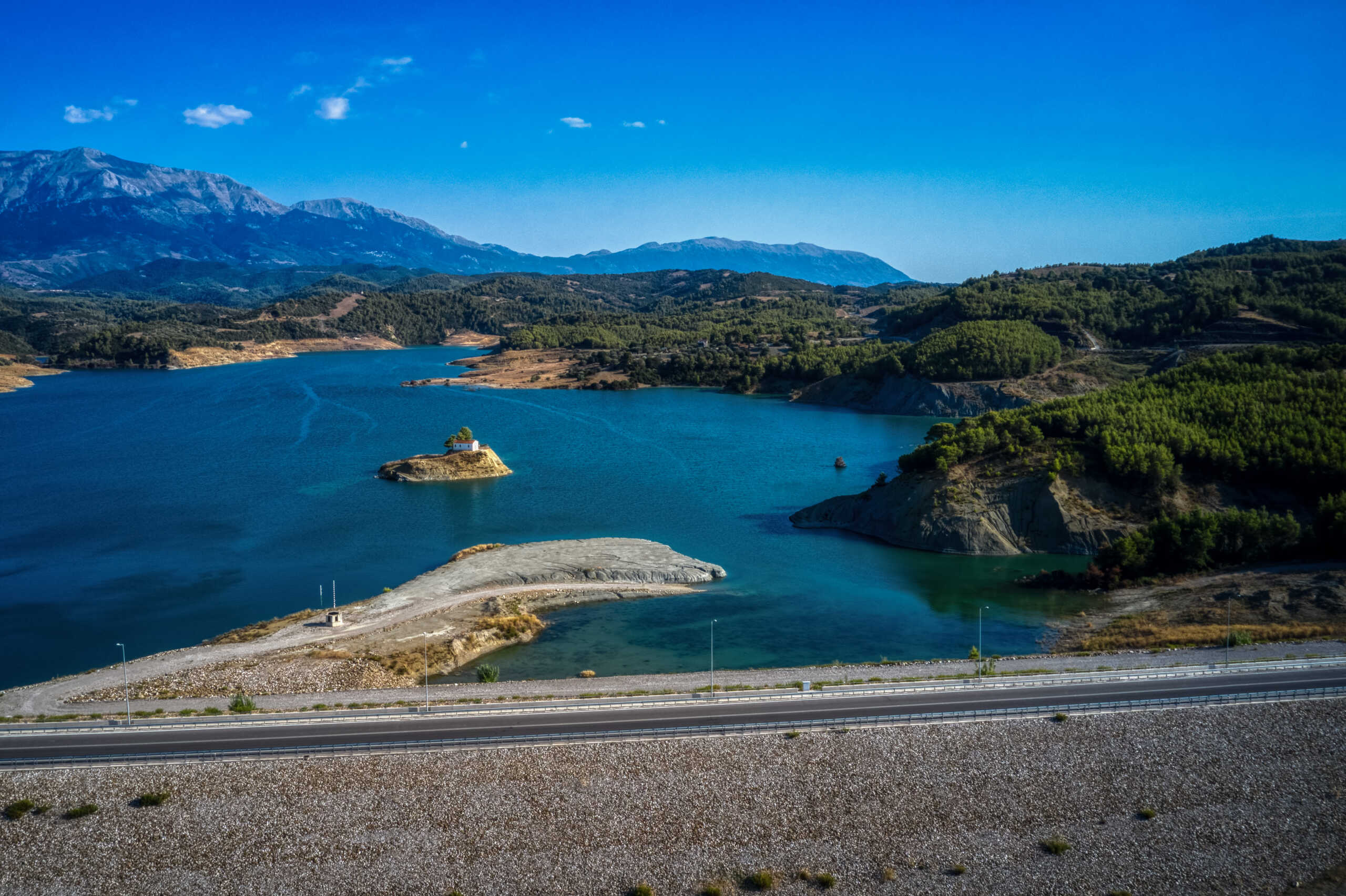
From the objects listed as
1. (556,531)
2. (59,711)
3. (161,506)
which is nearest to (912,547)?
(556,531)

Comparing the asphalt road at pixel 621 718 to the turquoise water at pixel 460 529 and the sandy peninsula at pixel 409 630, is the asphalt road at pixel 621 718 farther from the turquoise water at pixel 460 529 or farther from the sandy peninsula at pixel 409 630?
the turquoise water at pixel 460 529

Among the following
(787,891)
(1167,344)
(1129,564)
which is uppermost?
(1167,344)

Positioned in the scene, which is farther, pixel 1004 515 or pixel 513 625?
pixel 1004 515

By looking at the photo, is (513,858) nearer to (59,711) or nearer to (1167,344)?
(59,711)

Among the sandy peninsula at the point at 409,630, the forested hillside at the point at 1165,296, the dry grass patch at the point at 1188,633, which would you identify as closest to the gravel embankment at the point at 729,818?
the sandy peninsula at the point at 409,630

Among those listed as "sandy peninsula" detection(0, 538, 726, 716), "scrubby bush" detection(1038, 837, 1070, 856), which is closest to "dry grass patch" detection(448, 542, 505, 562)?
"sandy peninsula" detection(0, 538, 726, 716)

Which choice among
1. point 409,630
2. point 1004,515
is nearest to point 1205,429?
point 1004,515

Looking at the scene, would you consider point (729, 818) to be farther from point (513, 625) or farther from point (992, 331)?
point (992, 331)
